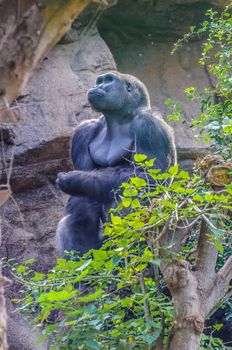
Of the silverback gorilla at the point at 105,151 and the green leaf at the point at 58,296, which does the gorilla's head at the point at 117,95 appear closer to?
the silverback gorilla at the point at 105,151

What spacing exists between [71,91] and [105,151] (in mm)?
1018

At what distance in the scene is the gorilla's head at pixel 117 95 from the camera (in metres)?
6.93

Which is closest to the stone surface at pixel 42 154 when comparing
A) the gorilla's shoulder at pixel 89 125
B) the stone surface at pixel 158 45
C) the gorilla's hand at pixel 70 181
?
the gorilla's shoulder at pixel 89 125

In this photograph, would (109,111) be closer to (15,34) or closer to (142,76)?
(142,76)

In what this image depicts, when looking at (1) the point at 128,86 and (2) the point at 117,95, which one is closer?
(2) the point at 117,95

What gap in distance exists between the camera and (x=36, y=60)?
8.66ft

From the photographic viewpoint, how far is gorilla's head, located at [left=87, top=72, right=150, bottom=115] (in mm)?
6926

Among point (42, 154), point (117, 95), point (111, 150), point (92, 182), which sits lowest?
point (42, 154)

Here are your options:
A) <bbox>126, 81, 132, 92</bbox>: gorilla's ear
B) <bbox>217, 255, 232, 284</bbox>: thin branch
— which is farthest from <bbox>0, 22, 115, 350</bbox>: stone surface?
<bbox>217, 255, 232, 284</bbox>: thin branch

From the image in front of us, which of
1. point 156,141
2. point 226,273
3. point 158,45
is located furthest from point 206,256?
point 158,45

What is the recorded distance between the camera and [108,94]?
22.8 feet

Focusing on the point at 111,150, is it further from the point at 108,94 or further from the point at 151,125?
the point at 108,94

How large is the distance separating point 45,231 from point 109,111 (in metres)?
1.19

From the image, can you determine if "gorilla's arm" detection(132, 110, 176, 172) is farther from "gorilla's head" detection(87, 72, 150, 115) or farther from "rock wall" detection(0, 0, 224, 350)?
"rock wall" detection(0, 0, 224, 350)
